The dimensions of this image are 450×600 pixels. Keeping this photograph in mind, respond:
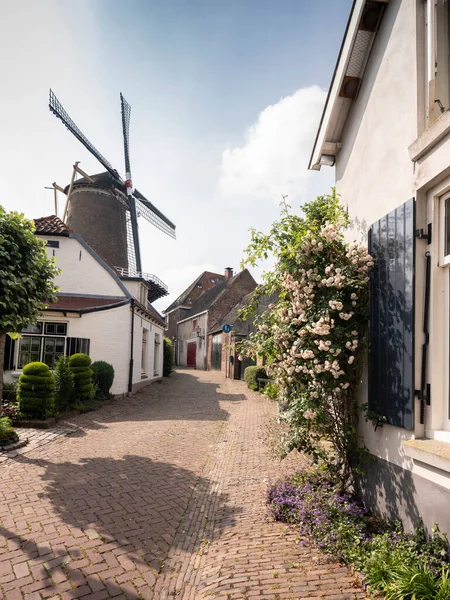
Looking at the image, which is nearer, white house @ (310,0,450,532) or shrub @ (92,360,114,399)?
white house @ (310,0,450,532)

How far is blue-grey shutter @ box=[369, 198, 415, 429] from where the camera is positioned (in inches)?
147

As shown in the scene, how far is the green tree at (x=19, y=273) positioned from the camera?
6895 mm

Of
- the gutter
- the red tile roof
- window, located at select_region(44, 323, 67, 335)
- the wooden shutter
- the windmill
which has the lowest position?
the wooden shutter

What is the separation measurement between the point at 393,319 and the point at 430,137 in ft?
5.91

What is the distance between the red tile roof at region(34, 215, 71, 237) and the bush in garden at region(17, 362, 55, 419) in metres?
6.94

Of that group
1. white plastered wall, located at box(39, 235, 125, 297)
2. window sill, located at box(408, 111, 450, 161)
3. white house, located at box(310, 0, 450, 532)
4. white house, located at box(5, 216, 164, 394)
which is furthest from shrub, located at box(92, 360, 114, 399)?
window sill, located at box(408, 111, 450, 161)

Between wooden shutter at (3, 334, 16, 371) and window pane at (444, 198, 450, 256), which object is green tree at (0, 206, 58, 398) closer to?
wooden shutter at (3, 334, 16, 371)

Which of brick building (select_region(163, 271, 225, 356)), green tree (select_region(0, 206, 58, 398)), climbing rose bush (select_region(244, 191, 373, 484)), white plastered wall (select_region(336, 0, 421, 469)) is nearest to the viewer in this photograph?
white plastered wall (select_region(336, 0, 421, 469))

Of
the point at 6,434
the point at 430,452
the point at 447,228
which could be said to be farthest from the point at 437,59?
the point at 6,434

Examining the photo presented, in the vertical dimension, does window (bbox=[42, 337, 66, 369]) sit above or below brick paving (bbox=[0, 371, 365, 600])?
above

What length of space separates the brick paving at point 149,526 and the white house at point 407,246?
120 cm

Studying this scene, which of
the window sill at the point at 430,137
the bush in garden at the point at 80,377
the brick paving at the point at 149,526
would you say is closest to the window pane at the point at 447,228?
the window sill at the point at 430,137

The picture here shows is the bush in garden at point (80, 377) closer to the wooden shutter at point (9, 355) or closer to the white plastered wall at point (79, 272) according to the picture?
the wooden shutter at point (9, 355)

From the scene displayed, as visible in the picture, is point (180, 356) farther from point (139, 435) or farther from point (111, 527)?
point (111, 527)
